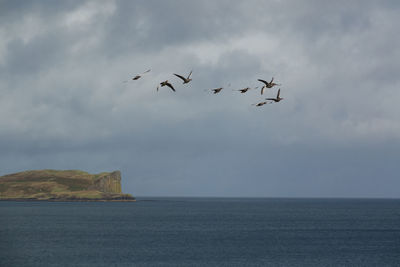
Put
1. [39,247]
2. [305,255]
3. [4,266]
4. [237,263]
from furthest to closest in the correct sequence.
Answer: [39,247], [305,255], [237,263], [4,266]

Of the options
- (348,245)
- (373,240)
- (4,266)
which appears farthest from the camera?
(373,240)

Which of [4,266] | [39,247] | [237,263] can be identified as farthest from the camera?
[39,247]

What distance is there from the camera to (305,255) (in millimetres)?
146750

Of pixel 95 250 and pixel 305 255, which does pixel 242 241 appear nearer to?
pixel 305 255

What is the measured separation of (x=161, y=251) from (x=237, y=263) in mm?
26550

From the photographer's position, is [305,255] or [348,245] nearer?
[305,255]

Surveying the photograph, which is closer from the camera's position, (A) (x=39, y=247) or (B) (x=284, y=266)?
(B) (x=284, y=266)

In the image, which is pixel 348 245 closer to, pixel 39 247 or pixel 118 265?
pixel 118 265

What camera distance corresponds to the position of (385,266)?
131m

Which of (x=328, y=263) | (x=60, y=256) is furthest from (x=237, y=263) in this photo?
(x=60, y=256)

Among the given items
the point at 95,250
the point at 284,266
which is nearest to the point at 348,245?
the point at 284,266

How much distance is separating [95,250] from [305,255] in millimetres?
56634

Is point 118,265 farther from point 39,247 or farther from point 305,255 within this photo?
point 305,255

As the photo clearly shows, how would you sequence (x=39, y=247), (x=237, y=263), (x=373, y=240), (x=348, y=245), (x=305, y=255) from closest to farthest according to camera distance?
(x=237, y=263)
(x=305, y=255)
(x=39, y=247)
(x=348, y=245)
(x=373, y=240)
